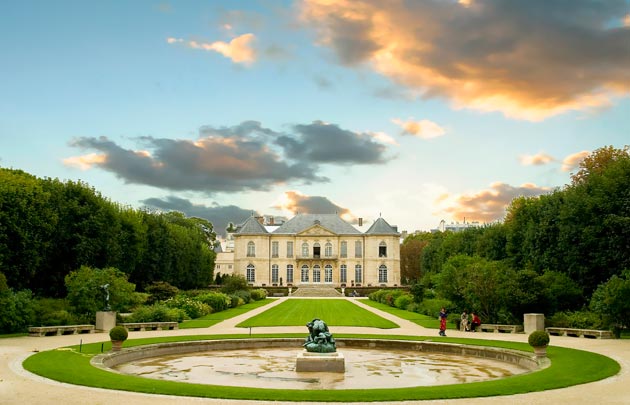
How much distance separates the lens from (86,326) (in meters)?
25.5

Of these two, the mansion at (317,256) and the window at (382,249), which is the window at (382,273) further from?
the window at (382,249)

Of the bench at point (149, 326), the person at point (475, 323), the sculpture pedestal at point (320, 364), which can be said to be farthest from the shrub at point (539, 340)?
the bench at point (149, 326)

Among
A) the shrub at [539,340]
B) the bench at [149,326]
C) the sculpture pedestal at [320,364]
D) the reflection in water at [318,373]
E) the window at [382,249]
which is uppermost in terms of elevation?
the window at [382,249]

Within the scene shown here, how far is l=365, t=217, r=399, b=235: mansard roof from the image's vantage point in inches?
3544

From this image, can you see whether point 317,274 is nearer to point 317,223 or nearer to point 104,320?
point 317,223

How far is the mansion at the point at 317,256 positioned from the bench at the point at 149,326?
206ft

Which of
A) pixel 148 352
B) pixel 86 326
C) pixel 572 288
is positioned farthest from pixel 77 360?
pixel 572 288

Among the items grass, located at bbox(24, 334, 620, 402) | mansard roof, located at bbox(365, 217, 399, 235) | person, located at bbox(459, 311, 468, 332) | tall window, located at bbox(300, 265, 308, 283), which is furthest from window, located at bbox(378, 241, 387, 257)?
grass, located at bbox(24, 334, 620, 402)

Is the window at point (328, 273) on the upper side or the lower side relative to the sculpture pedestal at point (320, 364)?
upper

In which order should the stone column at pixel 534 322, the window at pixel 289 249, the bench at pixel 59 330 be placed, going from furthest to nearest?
1. the window at pixel 289 249
2. the stone column at pixel 534 322
3. the bench at pixel 59 330

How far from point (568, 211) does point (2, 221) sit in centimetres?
2725

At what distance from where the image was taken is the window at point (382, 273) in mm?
89812

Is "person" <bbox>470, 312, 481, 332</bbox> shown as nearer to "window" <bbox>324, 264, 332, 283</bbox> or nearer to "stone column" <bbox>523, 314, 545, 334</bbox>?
"stone column" <bbox>523, 314, 545, 334</bbox>

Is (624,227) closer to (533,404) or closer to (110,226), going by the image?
(533,404)
